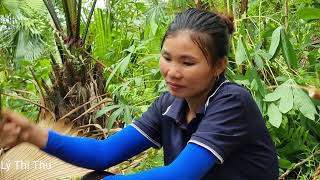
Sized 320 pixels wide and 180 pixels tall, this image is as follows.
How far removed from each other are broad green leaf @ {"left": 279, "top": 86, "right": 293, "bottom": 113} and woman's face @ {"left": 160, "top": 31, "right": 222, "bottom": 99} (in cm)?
74

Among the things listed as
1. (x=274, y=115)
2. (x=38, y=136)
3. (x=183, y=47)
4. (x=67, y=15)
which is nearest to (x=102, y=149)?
(x=38, y=136)

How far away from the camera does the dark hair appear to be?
1425mm

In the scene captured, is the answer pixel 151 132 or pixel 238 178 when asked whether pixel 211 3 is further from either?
pixel 238 178

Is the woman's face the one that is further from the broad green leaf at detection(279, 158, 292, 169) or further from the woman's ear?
the broad green leaf at detection(279, 158, 292, 169)

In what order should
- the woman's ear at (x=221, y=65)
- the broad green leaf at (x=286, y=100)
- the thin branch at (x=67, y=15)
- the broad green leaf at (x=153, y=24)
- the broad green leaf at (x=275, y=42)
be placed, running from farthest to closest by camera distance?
1. the thin branch at (x=67, y=15)
2. the broad green leaf at (x=153, y=24)
3. the broad green leaf at (x=275, y=42)
4. the broad green leaf at (x=286, y=100)
5. the woman's ear at (x=221, y=65)

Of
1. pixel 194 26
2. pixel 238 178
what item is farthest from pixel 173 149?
pixel 194 26

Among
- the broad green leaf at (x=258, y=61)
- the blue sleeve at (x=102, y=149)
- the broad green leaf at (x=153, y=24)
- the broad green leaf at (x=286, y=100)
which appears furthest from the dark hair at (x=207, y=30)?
the broad green leaf at (x=153, y=24)

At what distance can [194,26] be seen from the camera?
1.44 m

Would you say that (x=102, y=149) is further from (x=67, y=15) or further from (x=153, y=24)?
(x=67, y=15)

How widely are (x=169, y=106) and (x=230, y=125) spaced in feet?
0.88

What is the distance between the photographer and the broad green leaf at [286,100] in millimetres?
2090

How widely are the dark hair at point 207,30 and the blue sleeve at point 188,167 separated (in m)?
0.26

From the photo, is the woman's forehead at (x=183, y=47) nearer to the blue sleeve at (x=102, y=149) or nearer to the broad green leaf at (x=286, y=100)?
the blue sleeve at (x=102, y=149)

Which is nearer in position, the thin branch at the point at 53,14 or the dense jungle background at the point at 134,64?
the dense jungle background at the point at 134,64
